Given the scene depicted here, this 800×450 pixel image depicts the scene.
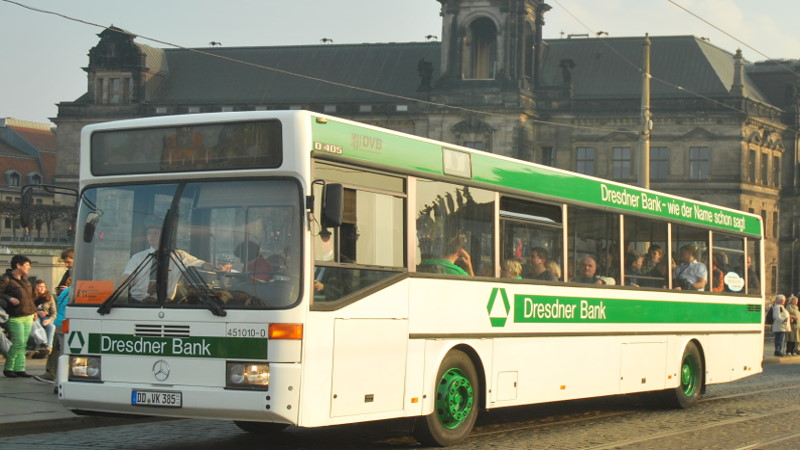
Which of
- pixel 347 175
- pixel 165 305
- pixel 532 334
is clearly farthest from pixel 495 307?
pixel 165 305

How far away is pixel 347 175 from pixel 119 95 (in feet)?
273

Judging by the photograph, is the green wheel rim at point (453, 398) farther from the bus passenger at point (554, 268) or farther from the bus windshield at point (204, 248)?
the bus windshield at point (204, 248)

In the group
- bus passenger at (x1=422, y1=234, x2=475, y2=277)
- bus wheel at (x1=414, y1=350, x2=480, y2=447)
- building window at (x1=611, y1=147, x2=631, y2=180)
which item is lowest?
bus wheel at (x1=414, y1=350, x2=480, y2=447)

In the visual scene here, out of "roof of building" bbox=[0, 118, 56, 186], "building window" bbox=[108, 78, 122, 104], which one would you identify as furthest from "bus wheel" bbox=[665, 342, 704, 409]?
"roof of building" bbox=[0, 118, 56, 186]

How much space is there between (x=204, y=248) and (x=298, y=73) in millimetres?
80027

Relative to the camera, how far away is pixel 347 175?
10062 mm

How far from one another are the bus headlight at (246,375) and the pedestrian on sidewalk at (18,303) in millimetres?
6522

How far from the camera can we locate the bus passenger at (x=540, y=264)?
12.5m

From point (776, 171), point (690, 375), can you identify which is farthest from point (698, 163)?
point (690, 375)

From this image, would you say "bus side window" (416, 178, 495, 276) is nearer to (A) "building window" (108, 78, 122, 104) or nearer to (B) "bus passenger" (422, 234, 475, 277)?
(B) "bus passenger" (422, 234, 475, 277)

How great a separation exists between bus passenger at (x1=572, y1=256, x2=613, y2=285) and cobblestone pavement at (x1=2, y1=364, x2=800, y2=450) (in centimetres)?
147

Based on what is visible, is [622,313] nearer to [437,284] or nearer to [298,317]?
[437,284]

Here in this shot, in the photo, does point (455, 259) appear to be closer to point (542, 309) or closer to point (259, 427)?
point (542, 309)

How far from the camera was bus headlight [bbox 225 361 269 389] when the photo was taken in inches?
366
